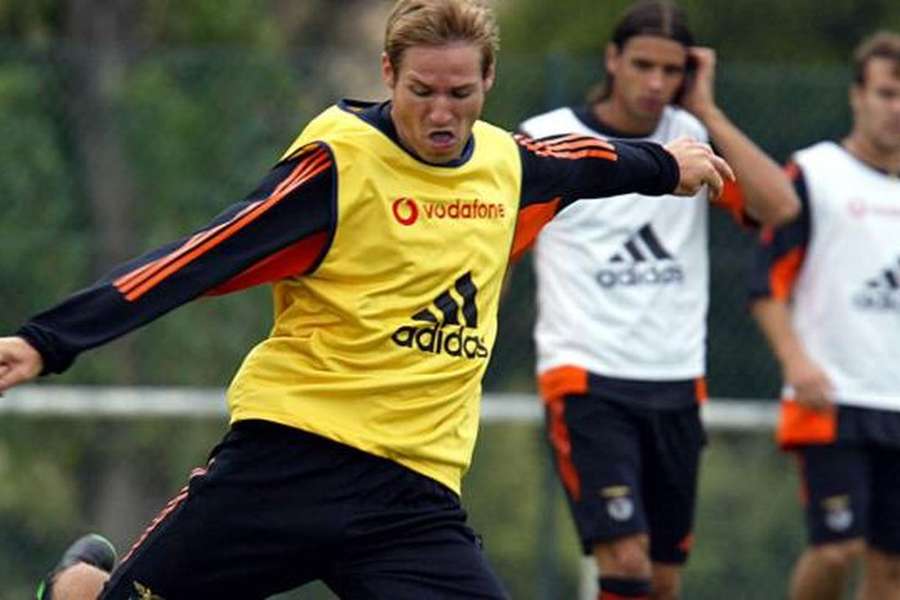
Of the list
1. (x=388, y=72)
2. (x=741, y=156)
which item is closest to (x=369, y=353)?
(x=388, y=72)

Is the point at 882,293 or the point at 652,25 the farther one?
the point at 882,293

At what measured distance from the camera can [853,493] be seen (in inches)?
354

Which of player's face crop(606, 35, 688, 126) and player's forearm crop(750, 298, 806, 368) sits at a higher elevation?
player's face crop(606, 35, 688, 126)

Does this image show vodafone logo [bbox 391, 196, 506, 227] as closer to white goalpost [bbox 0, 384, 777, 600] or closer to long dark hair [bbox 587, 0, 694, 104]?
long dark hair [bbox 587, 0, 694, 104]

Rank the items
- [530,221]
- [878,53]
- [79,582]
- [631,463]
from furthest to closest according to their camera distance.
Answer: [878,53] → [631,463] → [79,582] → [530,221]

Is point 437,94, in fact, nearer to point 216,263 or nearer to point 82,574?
point 216,263

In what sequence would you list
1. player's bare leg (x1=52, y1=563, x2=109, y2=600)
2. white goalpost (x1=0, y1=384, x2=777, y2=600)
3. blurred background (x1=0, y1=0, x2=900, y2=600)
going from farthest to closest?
white goalpost (x1=0, y1=384, x2=777, y2=600), blurred background (x1=0, y1=0, x2=900, y2=600), player's bare leg (x1=52, y1=563, x2=109, y2=600)

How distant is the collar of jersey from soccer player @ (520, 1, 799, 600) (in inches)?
82.2

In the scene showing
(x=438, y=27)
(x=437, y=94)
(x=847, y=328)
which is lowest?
(x=847, y=328)

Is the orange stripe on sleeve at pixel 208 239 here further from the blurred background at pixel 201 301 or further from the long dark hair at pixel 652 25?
the blurred background at pixel 201 301

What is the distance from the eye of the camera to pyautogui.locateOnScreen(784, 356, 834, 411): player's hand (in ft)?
29.2

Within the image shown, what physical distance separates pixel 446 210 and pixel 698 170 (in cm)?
79

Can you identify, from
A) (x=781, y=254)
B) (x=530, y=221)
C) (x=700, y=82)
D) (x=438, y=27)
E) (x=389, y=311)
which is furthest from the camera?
(x=781, y=254)

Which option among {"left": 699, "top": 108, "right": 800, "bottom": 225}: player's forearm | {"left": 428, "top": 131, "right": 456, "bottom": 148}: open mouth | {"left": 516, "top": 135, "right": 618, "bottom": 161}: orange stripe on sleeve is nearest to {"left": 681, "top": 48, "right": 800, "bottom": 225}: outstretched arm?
{"left": 699, "top": 108, "right": 800, "bottom": 225}: player's forearm
